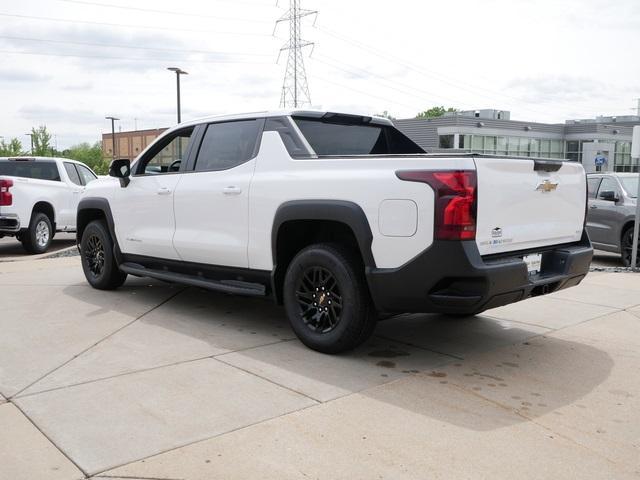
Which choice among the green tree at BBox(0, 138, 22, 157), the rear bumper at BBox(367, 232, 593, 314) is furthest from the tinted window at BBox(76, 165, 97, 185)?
the green tree at BBox(0, 138, 22, 157)

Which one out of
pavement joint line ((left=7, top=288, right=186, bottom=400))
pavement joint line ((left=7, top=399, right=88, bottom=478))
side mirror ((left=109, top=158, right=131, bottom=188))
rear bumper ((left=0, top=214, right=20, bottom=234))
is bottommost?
pavement joint line ((left=7, top=399, right=88, bottom=478))

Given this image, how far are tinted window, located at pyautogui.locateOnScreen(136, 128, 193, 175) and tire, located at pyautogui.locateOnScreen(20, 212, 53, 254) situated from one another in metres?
6.13

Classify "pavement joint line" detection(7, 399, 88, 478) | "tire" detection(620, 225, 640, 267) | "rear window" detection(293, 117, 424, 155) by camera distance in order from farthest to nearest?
"tire" detection(620, 225, 640, 267) < "rear window" detection(293, 117, 424, 155) < "pavement joint line" detection(7, 399, 88, 478)

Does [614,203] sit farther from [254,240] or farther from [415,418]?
[415,418]

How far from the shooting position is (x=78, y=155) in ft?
327

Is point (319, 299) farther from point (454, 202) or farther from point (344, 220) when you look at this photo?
point (454, 202)

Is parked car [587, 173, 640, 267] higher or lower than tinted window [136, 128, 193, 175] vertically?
lower

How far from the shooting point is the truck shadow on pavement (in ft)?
13.1

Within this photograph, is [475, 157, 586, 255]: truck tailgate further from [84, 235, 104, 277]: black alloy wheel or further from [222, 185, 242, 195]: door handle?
[84, 235, 104, 277]: black alloy wheel

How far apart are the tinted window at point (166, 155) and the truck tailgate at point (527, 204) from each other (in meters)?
3.22

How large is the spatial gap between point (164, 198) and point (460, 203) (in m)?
3.18

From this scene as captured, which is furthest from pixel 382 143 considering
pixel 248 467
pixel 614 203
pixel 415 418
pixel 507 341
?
pixel 614 203

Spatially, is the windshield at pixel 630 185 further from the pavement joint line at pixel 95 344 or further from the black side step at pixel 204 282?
the black side step at pixel 204 282

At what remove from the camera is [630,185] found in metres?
11.2
